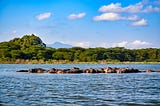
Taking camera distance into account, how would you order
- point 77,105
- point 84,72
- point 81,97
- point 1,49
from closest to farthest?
point 77,105, point 81,97, point 84,72, point 1,49

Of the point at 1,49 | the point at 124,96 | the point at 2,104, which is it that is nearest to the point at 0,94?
the point at 2,104

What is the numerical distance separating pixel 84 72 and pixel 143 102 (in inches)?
1934

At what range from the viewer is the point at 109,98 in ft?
107

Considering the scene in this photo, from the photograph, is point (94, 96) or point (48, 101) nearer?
point (48, 101)

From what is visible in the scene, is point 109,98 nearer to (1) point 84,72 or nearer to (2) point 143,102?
(2) point 143,102

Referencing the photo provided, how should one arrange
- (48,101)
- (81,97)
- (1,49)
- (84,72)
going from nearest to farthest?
(48,101)
(81,97)
(84,72)
(1,49)

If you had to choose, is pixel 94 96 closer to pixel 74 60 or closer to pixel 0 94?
pixel 0 94

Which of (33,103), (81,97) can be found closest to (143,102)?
(81,97)

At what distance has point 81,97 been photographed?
33375mm

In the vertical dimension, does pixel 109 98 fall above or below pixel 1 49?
below

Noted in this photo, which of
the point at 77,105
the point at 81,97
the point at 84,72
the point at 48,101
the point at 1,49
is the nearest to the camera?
the point at 77,105

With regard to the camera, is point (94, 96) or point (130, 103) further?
point (94, 96)

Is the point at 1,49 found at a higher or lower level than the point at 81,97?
higher

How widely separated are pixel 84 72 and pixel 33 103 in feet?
163
